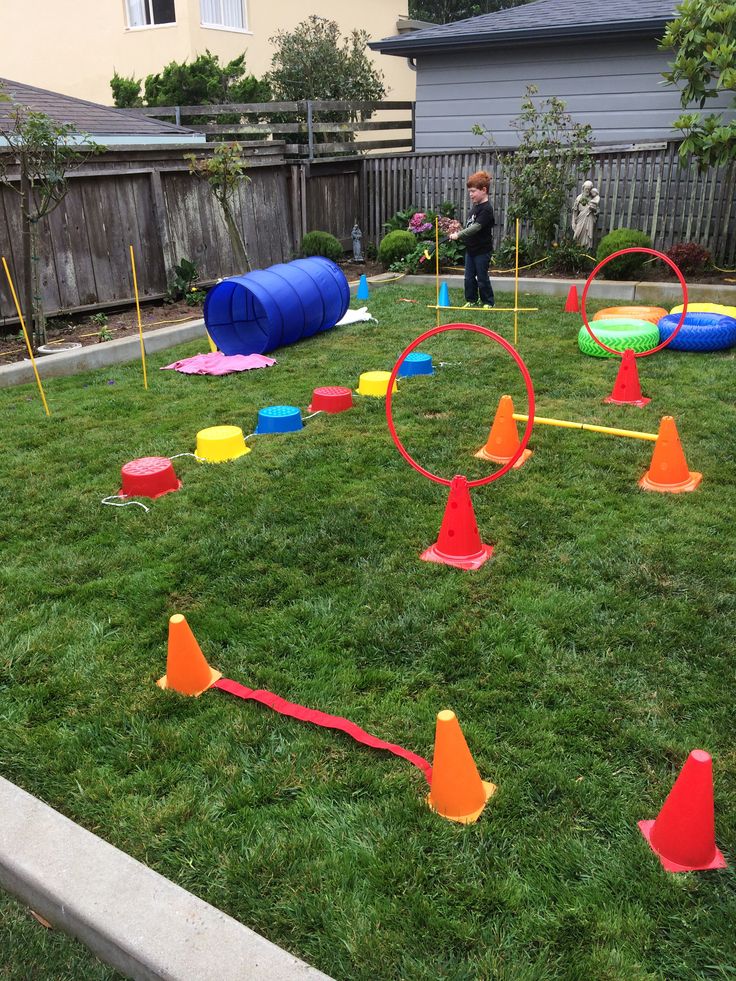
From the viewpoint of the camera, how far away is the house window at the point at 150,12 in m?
17.7

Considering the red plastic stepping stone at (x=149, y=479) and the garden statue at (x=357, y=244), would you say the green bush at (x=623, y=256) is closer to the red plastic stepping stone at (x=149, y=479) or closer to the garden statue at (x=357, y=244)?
the garden statue at (x=357, y=244)

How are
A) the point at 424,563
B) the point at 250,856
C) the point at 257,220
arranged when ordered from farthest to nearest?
the point at 257,220 → the point at 424,563 → the point at 250,856

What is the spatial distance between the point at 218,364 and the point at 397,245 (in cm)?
575

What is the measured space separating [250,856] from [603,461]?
3768mm

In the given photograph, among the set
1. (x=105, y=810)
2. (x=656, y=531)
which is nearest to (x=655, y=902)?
(x=105, y=810)

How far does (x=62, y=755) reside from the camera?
2953 mm

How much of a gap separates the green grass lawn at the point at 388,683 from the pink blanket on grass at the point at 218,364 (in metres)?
2.09

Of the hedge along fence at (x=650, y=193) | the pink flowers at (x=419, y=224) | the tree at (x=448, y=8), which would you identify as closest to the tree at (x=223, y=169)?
the pink flowers at (x=419, y=224)

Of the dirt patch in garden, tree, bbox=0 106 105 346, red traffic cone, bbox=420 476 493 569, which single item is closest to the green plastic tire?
red traffic cone, bbox=420 476 493 569

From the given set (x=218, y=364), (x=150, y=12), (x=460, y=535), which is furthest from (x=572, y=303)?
(x=150, y=12)

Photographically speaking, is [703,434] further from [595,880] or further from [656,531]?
[595,880]

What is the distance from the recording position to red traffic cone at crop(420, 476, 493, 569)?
164 inches

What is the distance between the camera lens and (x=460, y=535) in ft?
13.8

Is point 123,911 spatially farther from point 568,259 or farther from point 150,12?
point 150,12
